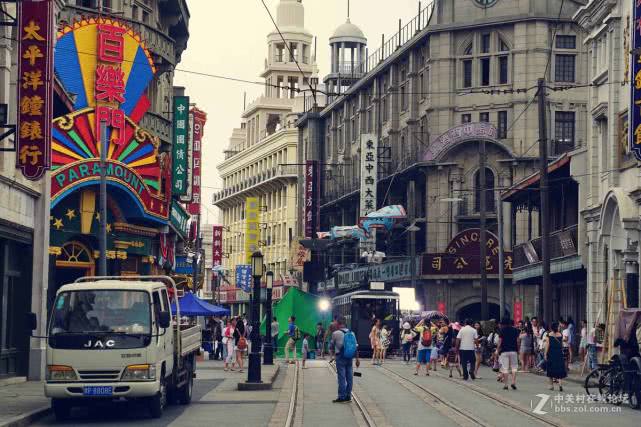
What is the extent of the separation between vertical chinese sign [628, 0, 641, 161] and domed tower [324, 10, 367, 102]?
69.6 m

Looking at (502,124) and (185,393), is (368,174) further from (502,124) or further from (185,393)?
(185,393)

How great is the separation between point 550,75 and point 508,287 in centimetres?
1152

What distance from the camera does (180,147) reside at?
54.7 m

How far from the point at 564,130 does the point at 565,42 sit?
15.5 feet

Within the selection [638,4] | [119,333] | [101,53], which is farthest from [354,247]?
[119,333]

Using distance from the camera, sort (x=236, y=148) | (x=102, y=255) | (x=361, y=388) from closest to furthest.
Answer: (x=361, y=388) < (x=102, y=255) < (x=236, y=148)

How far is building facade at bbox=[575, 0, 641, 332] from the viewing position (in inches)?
1670

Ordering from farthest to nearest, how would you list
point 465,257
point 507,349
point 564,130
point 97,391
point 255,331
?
point 564,130 → point 465,257 → point 507,349 → point 255,331 → point 97,391

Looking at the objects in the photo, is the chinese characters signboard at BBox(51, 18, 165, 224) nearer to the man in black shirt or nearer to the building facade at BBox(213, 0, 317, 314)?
the man in black shirt

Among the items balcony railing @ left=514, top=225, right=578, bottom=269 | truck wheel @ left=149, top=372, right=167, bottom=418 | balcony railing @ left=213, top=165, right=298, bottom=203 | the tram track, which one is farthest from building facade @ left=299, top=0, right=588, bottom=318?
truck wheel @ left=149, top=372, right=167, bottom=418

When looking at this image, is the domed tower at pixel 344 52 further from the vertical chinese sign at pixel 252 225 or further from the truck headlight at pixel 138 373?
the truck headlight at pixel 138 373

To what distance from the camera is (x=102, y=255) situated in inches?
1412

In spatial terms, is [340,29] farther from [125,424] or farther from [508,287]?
[125,424]

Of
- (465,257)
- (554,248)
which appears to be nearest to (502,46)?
(465,257)
